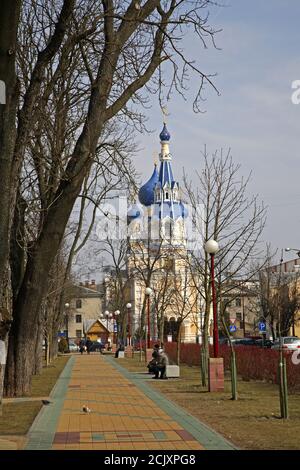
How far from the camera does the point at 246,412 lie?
45.3 ft

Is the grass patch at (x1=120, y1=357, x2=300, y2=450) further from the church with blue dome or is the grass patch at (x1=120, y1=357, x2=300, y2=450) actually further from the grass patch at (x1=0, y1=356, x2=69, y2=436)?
the church with blue dome

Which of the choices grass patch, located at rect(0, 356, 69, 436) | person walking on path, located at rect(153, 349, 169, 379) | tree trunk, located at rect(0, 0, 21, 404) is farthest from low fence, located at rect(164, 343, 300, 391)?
tree trunk, located at rect(0, 0, 21, 404)

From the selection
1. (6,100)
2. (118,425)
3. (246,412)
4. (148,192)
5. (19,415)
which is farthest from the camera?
(148,192)

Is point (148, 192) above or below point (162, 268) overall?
above

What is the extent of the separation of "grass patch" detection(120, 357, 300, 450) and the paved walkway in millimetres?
322

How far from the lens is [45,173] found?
72.3 feet

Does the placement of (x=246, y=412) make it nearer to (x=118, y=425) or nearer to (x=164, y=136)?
(x=118, y=425)

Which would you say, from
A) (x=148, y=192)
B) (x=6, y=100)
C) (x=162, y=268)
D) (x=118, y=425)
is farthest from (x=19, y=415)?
(x=148, y=192)

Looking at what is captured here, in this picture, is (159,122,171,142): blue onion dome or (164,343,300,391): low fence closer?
(164,343,300,391): low fence

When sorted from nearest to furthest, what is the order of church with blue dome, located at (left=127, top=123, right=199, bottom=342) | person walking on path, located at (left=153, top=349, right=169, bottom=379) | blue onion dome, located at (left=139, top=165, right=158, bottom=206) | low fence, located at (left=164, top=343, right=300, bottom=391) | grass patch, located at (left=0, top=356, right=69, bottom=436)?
grass patch, located at (left=0, top=356, right=69, bottom=436) < low fence, located at (left=164, top=343, right=300, bottom=391) < person walking on path, located at (left=153, top=349, right=169, bottom=379) < church with blue dome, located at (left=127, top=123, right=199, bottom=342) < blue onion dome, located at (left=139, top=165, right=158, bottom=206)

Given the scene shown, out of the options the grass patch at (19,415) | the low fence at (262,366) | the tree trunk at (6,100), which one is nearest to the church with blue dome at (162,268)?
the low fence at (262,366)

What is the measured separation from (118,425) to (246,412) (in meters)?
2.95

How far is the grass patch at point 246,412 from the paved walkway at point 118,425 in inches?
12.7

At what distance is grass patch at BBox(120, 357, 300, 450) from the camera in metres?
10.3
